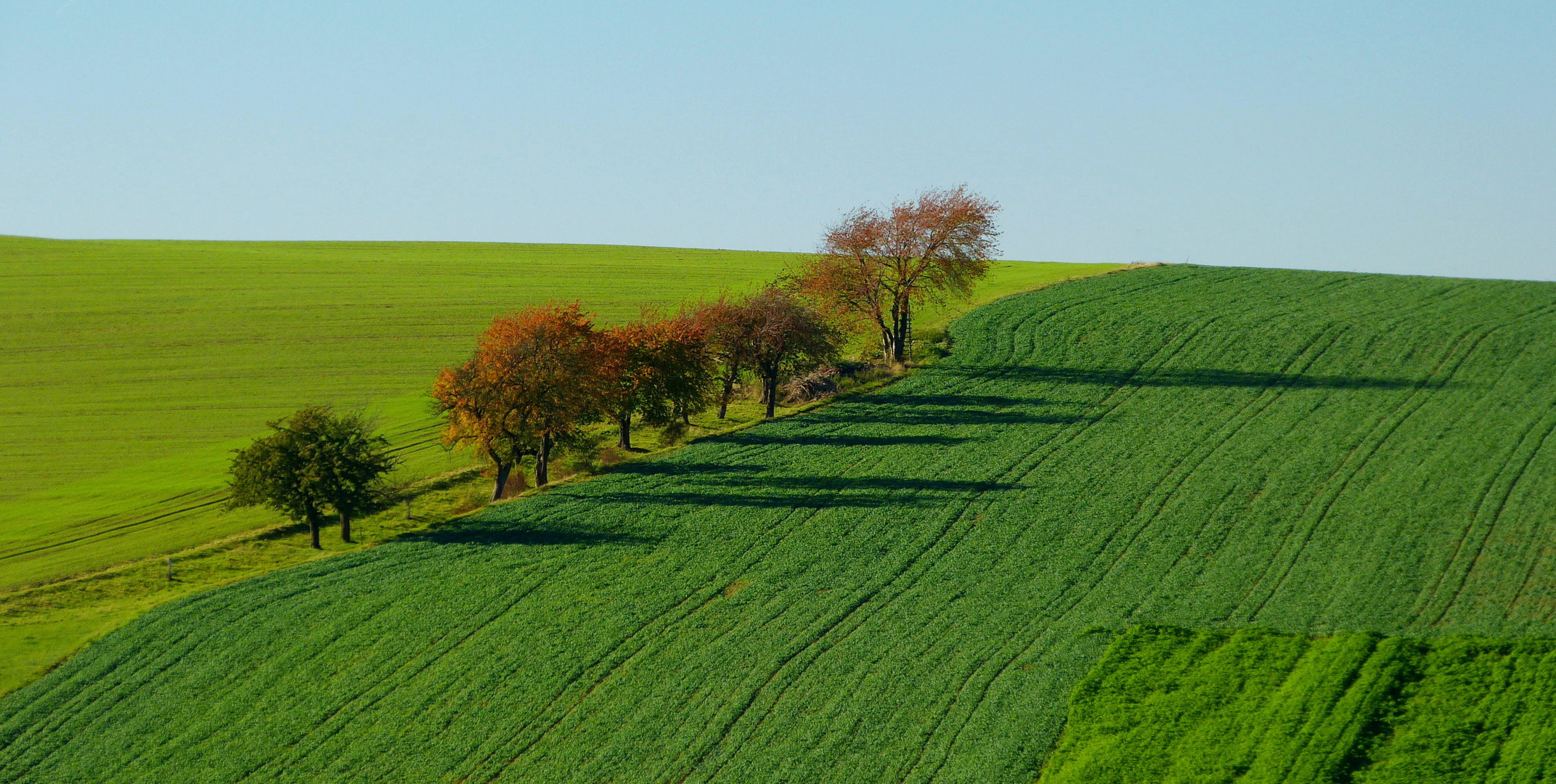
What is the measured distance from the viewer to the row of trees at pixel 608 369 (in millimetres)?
53281

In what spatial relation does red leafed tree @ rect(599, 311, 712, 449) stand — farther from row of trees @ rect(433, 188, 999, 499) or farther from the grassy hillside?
the grassy hillside

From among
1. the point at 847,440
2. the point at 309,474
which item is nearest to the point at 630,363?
the point at 847,440

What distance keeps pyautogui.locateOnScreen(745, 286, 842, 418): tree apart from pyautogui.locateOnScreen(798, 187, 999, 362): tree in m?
6.23

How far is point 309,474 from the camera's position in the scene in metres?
48.5

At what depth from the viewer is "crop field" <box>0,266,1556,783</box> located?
3203cm

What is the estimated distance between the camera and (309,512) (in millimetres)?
48594

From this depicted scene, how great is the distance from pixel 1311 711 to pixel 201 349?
2801 inches

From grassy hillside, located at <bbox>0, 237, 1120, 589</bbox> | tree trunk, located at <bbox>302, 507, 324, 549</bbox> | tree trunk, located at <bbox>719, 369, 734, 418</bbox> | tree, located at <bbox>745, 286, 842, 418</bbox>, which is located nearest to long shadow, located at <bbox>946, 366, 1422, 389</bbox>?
tree, located at <bbox>745, 286, 842, 418</bbox>

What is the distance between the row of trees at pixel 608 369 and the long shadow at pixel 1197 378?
1121cm

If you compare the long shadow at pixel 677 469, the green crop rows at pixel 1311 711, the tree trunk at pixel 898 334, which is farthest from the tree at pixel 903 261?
the green crop rows at pixel 1311 711

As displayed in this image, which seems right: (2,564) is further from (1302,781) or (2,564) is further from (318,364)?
(1302,781)

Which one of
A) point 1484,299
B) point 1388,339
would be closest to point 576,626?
point 1388,339

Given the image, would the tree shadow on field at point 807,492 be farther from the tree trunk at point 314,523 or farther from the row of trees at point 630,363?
the tree trunk at point 314,523

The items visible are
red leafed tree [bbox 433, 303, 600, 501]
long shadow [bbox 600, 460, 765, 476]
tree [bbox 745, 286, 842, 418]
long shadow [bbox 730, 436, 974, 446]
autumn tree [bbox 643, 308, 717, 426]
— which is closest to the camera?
red leafed tree [bbox 433, 303, 600, 501]
